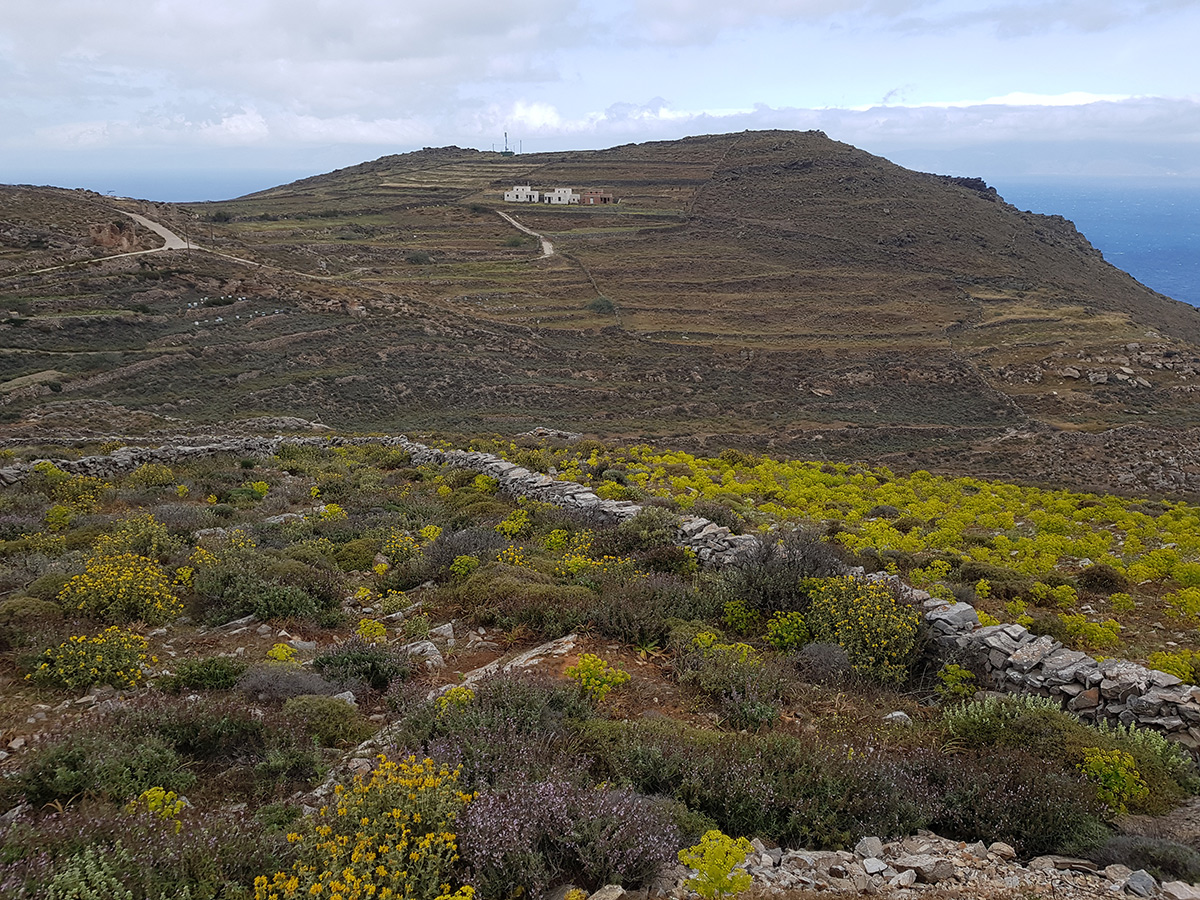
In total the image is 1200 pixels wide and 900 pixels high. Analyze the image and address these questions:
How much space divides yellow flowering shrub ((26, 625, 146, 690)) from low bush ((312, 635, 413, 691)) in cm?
155

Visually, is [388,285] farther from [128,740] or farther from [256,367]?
[128,740]

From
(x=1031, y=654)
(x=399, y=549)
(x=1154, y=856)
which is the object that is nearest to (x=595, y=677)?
(x=1154, y=856)

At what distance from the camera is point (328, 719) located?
17.3 ft

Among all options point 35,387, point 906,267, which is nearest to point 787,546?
point 35,387

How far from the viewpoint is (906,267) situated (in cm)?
8081

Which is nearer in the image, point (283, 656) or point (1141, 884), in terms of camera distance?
point (1141, 884)

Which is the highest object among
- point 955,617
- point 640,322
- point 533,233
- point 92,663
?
point 533,233

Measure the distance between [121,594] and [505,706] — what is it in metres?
4.93

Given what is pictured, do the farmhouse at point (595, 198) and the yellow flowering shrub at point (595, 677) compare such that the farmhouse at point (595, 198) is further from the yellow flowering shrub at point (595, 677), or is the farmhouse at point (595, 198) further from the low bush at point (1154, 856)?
the low bush at point (1154, 856)

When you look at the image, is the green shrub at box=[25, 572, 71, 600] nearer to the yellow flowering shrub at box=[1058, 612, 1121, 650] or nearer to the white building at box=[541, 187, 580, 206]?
the yellow flowering shrub at box=[1058, 612, 1121, 650]

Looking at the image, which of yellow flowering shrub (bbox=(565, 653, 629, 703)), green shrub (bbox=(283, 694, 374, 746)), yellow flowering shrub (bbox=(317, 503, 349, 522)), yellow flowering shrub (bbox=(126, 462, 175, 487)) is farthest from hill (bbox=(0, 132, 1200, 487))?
yellow flowering shrub (bbox=(565, 653, 629, 703))

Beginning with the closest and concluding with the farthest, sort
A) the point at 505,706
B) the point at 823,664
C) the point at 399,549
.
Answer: the point at 505,706 < the point at 823,664 < the point at 399,549

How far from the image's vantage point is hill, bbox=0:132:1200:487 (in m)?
38.8

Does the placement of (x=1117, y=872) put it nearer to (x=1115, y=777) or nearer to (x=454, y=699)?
(x=1115, y=777)
